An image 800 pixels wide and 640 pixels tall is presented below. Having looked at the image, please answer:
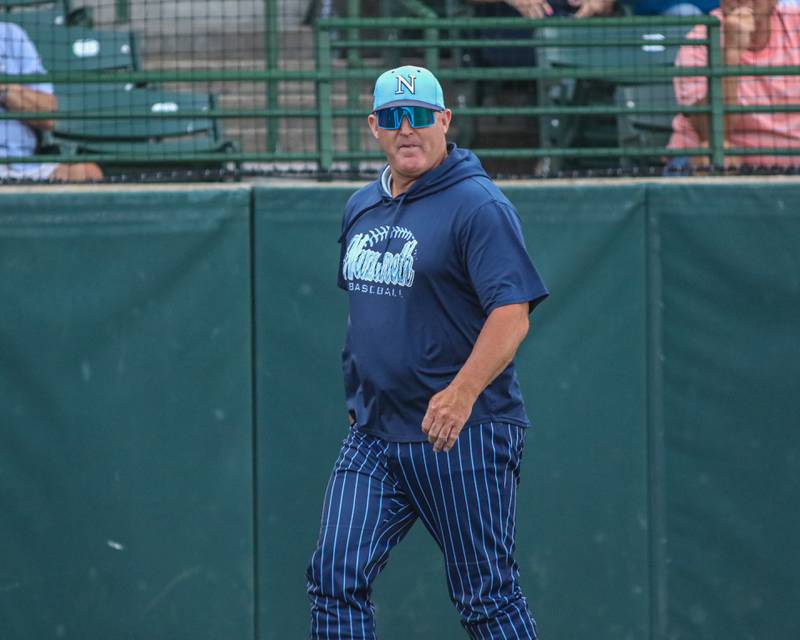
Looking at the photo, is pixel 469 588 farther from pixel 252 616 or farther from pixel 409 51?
pixel 409 51

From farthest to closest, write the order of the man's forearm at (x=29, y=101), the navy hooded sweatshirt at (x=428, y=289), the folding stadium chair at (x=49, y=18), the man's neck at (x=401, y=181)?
the folding stadium chair at (x=49, y=18) < the man's forearm at (x=29, y=101) < the man's neck at (x=401, y=181) < the navy hooded sweatshirt at (x=428, y=289)

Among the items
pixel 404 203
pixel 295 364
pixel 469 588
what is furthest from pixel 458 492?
pixel 295 364

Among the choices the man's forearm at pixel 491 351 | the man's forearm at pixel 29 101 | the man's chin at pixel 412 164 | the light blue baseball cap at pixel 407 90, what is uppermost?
the man's forearm at pixel 29 101

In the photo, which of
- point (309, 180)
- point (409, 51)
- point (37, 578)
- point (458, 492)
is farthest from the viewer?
point (409, 51)

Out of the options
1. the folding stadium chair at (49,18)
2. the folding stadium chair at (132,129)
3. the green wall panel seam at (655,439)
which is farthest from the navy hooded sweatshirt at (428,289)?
the folding stadium chair at (49,18)

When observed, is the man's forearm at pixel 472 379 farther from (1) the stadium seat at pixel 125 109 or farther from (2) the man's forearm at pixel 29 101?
(2) the man's forearm at pixel 29 101

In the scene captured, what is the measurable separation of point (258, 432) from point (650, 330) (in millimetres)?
1757

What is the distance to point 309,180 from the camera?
556cm

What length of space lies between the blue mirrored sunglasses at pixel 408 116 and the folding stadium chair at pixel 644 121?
307 centimetres

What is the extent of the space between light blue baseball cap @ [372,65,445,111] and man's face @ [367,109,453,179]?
0.20 ft

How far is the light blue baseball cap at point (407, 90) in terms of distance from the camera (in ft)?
12.2

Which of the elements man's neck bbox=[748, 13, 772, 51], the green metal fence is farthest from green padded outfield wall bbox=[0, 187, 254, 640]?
man's neck bbox=[748, 13, 772, 51]

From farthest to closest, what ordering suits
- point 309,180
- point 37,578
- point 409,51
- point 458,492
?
point 409,51 < point 309,180 < point 37,578 < point 458,492

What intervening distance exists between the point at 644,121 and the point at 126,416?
346 cm
